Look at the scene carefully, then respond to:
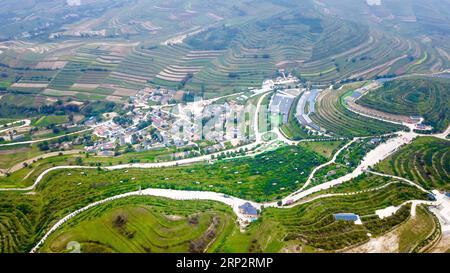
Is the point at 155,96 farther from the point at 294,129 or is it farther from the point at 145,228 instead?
the point at 145,228

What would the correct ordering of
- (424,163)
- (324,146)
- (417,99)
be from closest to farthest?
(424,163), (324,146), (417,99)

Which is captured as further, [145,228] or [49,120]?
[49,120]

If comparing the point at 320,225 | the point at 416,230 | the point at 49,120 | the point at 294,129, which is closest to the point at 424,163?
the point at 416,230

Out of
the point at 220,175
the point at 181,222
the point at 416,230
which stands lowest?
the point at 220,175

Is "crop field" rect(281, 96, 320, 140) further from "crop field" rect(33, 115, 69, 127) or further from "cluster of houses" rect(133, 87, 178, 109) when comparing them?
"crop field" rect(33, 115, 69, 127)

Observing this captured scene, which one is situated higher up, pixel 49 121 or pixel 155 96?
pixel 155 96

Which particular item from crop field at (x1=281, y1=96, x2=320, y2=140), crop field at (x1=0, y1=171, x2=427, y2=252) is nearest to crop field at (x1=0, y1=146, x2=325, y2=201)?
crop field at (x1=0, y1=171, x2=427, y2=252)
